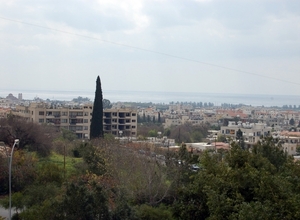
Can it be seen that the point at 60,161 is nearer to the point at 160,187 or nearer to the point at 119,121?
the point at 160,187

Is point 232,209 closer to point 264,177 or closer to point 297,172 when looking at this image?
point 264,177

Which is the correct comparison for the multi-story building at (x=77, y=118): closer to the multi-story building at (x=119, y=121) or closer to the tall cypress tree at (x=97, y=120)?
the multi-story building at (x=119, y=121)

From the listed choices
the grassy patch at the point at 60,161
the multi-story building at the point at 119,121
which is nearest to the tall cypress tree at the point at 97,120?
the grassy patch at the point at 60,161

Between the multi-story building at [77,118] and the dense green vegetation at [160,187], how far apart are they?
24.1 meters

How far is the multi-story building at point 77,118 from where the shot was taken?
140 feet

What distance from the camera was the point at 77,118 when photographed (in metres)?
43.7

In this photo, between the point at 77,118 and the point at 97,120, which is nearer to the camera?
the point at 97,120

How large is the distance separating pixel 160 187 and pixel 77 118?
30.0 meters

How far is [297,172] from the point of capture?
13305mm

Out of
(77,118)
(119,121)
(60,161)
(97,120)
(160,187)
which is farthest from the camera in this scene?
(119,121)

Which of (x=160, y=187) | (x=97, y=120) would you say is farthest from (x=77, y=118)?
(x=160, y=187)

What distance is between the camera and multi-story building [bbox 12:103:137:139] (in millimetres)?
42594

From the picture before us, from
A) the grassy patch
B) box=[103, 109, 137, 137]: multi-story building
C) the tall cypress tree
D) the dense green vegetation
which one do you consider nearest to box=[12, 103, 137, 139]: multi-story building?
box=[103, 109, 137, 137]: multi-story building

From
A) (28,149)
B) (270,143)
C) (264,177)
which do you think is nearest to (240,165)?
(264,177)
